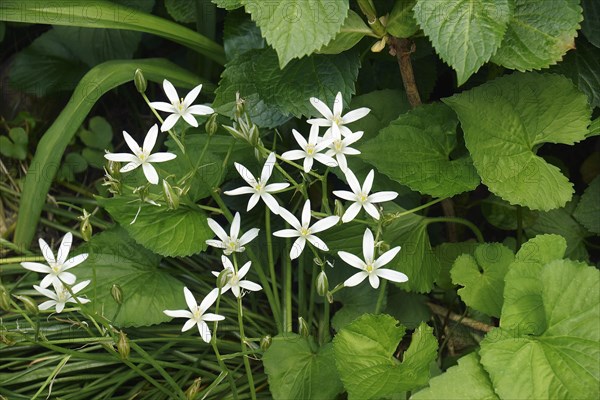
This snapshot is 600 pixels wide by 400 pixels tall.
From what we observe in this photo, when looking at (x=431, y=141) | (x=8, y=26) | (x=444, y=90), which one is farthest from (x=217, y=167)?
(x=8, y=26)

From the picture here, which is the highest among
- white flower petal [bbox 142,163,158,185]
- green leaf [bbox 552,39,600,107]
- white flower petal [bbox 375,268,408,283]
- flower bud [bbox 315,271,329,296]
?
white flower petal [bbox 142,163,158,185]

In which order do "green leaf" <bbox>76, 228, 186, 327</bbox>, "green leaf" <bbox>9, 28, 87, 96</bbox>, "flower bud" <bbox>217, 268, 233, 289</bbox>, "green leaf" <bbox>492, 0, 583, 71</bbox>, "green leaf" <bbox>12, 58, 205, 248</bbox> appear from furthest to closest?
"green leaf" <bbox>9, 28, 87, 96</bbox> < "green leaf" <bbox>12, 58, 205, 248</bbox> < "green leaf" <bbox>76, 228, 186, 327</bbox> < "green leaf" <bbox>492, 0, 583, 71</bbox> < "flower bud" <bbox>217, 268, 233, 289</bbox>

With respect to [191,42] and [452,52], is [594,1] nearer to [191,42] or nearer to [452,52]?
[452,52]

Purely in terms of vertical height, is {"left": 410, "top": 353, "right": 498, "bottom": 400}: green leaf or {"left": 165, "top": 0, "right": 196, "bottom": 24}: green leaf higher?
{"left": 165, "top": 0, "right": 196, "bottom": 24}: green leaf

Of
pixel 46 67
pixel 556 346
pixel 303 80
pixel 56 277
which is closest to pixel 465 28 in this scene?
pixel 303 80

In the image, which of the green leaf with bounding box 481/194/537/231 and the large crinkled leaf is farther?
the green leaf with bounding box 481/194/537/231

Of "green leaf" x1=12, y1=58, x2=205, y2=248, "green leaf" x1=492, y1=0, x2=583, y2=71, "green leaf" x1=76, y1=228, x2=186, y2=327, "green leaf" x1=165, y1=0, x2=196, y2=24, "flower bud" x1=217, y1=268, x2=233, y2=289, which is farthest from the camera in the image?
"green leaf" x1=165, y1=0, x2=196, y2=24

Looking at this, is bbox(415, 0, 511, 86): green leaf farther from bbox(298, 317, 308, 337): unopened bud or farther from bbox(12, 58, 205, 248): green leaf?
bbox(12, 58, 205, 248): green leaf

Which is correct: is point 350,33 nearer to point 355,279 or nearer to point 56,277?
point 355,279

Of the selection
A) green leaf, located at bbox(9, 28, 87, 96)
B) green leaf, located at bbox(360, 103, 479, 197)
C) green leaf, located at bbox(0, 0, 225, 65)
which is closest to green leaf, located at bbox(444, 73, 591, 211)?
green leaf, located at bbox(360, 103, 479, 197)
